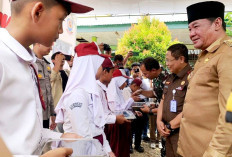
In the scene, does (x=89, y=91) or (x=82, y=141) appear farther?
(x=89, y=91)

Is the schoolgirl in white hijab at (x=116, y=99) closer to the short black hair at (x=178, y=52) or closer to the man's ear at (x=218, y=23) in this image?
the short black hair at (x=178, y=52)

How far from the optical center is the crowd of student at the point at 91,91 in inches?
32.2

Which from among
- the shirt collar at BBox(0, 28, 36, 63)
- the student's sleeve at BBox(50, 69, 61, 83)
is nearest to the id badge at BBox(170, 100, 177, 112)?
the shirt collar at BBox(0, 28, 36, 63)

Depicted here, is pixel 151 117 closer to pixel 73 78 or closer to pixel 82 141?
pixel 73 78

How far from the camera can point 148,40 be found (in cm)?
576

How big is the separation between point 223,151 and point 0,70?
1.10m

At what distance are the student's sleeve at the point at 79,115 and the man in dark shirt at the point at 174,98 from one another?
99 cm

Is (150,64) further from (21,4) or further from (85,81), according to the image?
(21,4)

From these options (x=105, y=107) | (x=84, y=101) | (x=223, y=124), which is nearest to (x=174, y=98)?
(x=105, y=107)

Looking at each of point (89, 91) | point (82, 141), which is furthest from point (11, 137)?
point (89, 91)

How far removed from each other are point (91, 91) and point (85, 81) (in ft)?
0.44

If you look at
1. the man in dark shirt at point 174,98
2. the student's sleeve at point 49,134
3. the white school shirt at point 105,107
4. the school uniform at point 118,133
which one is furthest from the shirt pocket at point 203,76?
the school uniform at point 118,133

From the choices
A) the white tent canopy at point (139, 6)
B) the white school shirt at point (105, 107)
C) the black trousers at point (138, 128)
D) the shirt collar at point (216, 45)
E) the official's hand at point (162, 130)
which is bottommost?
the black trousers at point (138, 128)

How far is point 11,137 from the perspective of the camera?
0.78 metres
